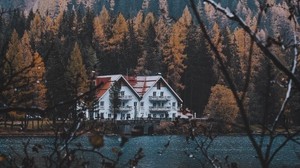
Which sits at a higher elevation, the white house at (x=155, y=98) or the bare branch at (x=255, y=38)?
the white house at (x=155, y=98)

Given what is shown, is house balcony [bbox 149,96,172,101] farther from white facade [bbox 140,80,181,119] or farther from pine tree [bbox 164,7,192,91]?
pine tree [bbox 164,7,192,91]

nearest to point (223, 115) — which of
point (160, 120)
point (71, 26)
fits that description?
point (160, 120)

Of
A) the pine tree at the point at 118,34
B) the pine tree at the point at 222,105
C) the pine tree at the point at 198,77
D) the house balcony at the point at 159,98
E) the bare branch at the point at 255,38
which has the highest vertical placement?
the pine tree at the point at 118,34

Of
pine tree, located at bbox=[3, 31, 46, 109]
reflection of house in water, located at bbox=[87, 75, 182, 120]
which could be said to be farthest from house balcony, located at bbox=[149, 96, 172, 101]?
pine tree, located at bbox=[3, 31, 46, 109]

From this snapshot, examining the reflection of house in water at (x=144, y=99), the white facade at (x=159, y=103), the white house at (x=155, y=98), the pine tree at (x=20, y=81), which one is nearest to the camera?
the pine tree at (x=20, y=81)

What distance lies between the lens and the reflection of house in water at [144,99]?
7181cm

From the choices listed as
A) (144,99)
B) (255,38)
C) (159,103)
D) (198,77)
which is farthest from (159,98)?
(255,38)

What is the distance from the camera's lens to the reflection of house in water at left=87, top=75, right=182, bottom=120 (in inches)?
2827

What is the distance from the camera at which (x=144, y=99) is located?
74.2 metres

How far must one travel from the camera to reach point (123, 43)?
272 feet

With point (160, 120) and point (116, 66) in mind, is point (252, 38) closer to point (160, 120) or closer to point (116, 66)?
point (160, 120)

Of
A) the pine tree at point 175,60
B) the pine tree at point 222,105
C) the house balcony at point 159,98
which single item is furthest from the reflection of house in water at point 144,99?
the pine tree at point 222,105

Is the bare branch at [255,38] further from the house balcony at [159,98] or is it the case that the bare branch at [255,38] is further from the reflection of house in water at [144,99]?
the house balcony at [159,98]

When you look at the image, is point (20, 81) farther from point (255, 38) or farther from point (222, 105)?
point (222, 105)
